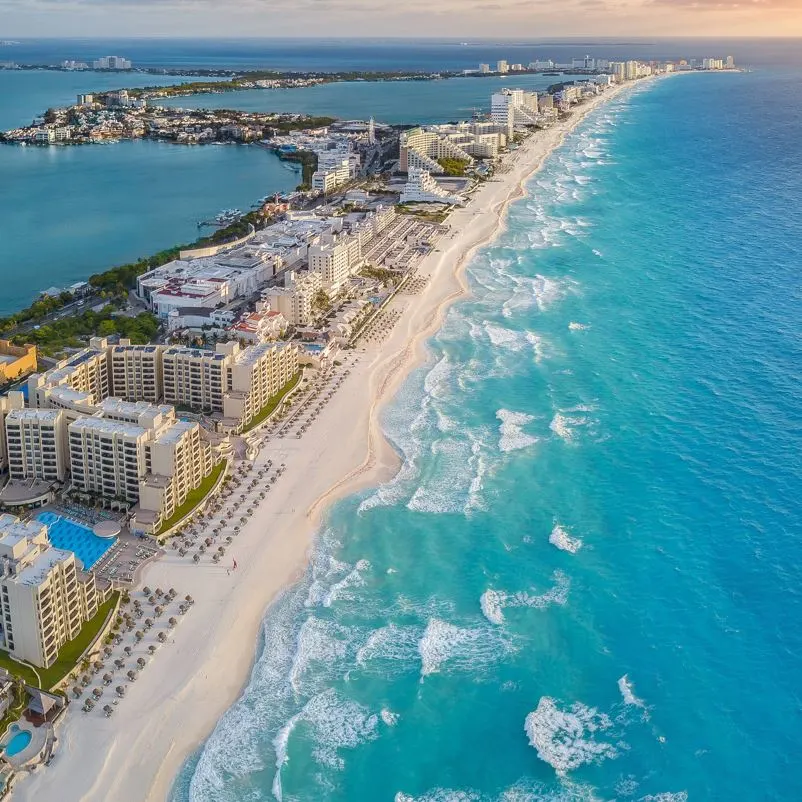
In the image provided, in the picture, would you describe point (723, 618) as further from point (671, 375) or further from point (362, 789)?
point (671, 375)

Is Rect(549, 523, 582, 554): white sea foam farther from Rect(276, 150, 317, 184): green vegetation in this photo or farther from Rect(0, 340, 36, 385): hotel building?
Rect(276, 150, 317, 184): green vegetation

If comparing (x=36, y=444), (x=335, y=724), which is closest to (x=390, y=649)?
(x=335, y=724)

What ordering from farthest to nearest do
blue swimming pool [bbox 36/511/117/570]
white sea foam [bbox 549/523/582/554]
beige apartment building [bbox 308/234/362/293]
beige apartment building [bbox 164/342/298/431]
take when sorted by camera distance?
beige apartment building [bbox 308/234/362/293] < beige apartment building [bbox 164/342/298/431] < white sea foam [bbox 549/523/582/554] < blue swimming pool [bbox 36/511/117/570]

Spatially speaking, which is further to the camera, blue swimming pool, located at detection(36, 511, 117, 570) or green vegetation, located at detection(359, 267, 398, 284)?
green vegetation, located at detection(359, 267, 398, 284)

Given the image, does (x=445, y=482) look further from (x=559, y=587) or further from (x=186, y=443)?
(x=186, y=443)

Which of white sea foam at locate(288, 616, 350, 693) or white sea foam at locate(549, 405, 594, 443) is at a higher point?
white sea foam at locate(549, 405, 594, 443)

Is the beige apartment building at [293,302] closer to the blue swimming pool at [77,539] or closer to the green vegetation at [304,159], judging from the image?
the blue swimming pool at [77,539]

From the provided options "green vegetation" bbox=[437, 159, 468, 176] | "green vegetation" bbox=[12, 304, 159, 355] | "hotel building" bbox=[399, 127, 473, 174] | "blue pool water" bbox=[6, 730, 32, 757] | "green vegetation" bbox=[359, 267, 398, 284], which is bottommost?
"blue pool water" bbox=[6, 730, 32, 757]

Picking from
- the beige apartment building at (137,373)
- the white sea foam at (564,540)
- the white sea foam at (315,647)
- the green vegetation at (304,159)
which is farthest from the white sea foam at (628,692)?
the green vegetation at (304,159)

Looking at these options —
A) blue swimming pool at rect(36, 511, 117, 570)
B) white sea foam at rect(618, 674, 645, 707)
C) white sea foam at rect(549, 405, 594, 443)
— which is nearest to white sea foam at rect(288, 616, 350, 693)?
blue swimming pool at rect(36, 511, 117, 570)
